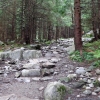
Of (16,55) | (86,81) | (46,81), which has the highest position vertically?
(16,55)

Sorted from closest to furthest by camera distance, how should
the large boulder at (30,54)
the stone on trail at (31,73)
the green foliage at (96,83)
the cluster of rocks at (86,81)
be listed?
the cluster of rocks at (86,81), the green foliage at (96,83), the stone on trail at (31,73), the large boulder at (30,54)

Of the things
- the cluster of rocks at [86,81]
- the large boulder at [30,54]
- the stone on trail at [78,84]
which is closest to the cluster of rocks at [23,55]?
the large boulder at [30,54]

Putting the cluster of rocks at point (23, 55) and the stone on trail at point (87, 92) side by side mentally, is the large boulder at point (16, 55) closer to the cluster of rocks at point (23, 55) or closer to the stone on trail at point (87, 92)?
the cluster of rocks at point (23, 55)

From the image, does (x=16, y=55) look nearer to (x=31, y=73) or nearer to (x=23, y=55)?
(x=23, y=55)

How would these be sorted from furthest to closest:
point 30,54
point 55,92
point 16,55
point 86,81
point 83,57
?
point 16,55
point 30,54
point 83,57
point 86,81
point 55,92

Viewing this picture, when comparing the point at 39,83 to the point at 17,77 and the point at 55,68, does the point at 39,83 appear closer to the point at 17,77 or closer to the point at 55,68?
the point at 17,77

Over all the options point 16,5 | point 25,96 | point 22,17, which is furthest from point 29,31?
point 25,96

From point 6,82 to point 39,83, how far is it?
1276mm

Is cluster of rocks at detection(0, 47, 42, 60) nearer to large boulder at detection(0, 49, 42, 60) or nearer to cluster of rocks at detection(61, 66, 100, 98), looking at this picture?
large boulder at detection(0, 49, 42, 60)

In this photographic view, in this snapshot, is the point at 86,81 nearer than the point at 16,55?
Yes

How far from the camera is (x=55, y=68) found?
8.73 metres

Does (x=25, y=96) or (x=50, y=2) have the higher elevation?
(x=50, y=2)

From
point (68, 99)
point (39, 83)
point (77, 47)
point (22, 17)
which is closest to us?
point (68, 99)

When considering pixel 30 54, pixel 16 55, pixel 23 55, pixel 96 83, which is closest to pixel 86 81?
pixel 96 83
